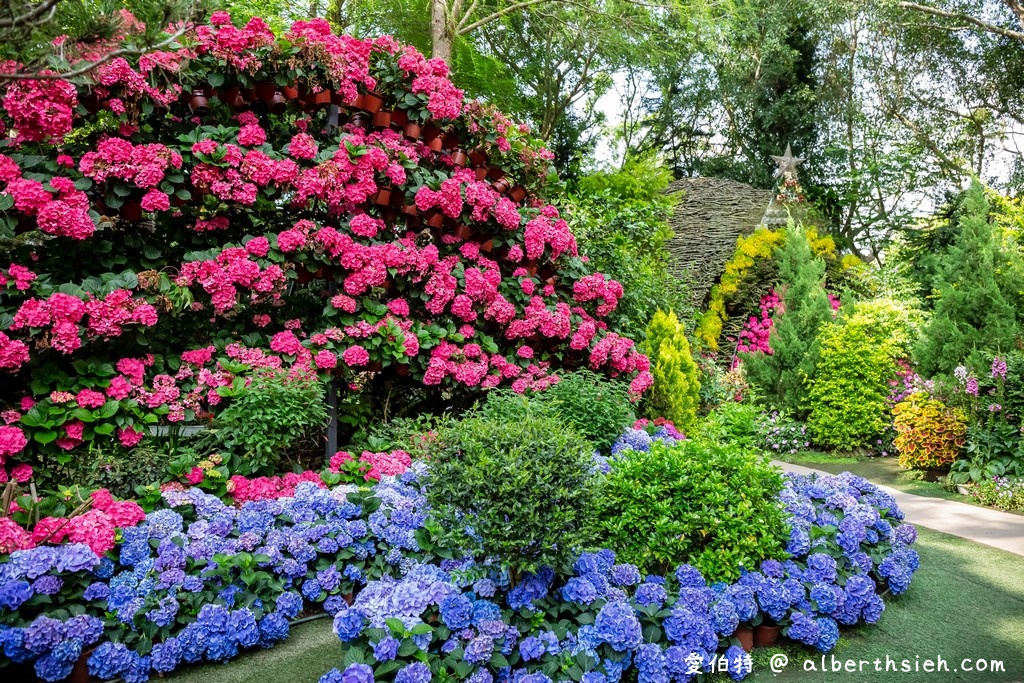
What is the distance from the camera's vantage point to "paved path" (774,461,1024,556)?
14.9ft

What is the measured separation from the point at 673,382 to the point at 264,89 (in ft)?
13.0

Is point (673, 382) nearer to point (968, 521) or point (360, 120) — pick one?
point (968, 521)

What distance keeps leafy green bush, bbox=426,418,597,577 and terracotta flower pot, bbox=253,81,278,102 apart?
3.04 m

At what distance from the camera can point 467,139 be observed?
5383 millimetres

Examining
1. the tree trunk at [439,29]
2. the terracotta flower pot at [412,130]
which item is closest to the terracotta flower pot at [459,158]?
the terracotta flower pot at [412,130]

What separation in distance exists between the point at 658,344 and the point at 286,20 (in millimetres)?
7988

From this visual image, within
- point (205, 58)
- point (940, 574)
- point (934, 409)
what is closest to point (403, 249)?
point (205, 58)

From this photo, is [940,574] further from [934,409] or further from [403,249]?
[403,249]

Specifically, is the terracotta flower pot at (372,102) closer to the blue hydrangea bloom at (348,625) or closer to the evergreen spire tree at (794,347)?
the blue hydrangea bloom at (348,625)

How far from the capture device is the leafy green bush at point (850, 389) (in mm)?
7859

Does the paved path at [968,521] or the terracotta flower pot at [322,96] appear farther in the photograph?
the terracotta flower pot at [322,96]

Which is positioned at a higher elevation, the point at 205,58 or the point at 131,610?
the point at 205,58

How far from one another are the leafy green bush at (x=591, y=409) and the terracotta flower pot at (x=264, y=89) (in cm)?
280

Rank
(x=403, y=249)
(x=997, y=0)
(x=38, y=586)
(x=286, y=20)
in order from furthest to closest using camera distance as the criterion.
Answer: (x=997, y=0) → (x=286, y=20) → (x=403, y=249) → (x=38, y=586)
